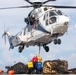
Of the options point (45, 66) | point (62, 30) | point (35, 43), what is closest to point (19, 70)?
point (45, 66)

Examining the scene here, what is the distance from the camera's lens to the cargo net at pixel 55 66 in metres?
22.4

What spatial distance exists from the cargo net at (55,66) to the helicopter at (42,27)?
11.7 m

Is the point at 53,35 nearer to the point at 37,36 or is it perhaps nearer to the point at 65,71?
the point at 37,36

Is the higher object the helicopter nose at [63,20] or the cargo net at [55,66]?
the helicopter nose at [63,20]

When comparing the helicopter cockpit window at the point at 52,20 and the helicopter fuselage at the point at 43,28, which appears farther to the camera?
the helicopter cockpit window at the point at 52,20

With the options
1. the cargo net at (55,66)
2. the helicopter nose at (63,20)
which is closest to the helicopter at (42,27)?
the helicopter nose at (63,20)

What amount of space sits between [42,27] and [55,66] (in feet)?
49.7

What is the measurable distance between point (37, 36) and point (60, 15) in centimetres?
430

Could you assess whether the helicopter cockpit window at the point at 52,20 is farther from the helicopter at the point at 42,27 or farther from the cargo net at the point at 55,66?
the cargo net at the point at 55,66

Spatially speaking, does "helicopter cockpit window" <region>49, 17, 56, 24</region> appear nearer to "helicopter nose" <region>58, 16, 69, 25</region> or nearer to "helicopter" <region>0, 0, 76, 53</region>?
"helicopter" <region>0, 0, 76, 53</region>

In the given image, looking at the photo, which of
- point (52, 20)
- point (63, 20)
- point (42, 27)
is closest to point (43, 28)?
A: point (42, 27)

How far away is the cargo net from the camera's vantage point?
22.4 metres

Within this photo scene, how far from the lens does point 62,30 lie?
34938 millimetres

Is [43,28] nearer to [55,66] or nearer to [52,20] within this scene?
[52,20]
